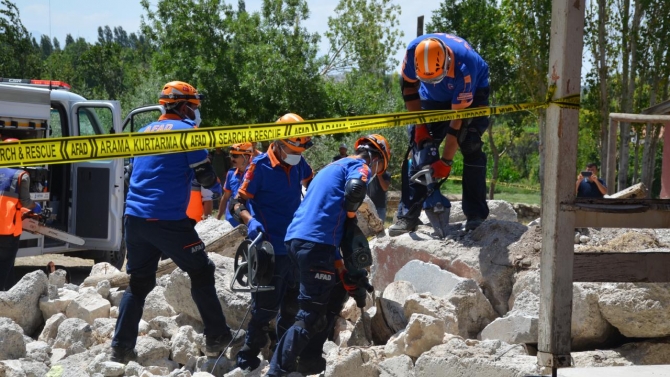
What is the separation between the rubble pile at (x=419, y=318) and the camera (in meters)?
5.32

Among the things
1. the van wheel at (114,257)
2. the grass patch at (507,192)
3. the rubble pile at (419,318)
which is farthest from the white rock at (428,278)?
the grass patch at (507,192)

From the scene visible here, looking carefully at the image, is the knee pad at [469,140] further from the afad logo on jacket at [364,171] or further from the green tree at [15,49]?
the green tree at [15,49]

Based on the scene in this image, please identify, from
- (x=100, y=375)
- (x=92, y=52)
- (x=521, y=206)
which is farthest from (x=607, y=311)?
(x=92, y=52)

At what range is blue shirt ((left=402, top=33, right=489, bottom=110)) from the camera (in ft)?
22.1

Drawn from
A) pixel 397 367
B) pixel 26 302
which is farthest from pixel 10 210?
pixel 397 367

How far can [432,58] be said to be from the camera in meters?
6.66

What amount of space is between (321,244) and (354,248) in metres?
0.26

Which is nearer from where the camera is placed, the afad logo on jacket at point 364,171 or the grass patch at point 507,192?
the afad logo on jacket at point 364,171

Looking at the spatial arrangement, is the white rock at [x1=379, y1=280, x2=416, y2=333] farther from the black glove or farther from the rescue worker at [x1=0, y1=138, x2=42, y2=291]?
the rescue worker at [x1=0, y1=138, x2=42, y2=291]

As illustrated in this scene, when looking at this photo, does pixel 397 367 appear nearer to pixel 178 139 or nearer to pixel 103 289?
pixel 178 139

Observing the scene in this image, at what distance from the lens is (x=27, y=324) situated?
7105 mm

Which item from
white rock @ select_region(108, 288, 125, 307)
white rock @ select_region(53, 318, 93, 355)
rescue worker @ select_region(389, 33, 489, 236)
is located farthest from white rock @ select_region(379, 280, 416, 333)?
white rock @ select_region(108, 288, 125, 307)

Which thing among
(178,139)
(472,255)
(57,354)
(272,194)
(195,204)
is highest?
(178,139)

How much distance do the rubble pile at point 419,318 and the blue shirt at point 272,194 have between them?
830mm
